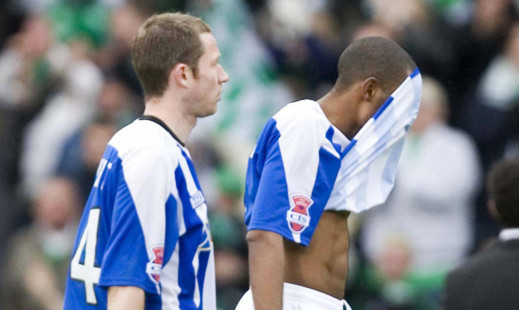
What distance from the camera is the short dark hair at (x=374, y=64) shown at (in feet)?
15.7

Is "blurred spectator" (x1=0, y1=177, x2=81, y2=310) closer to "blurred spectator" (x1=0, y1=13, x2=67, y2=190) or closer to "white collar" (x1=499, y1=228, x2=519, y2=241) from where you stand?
"blurred spectator" (x1=0, y1=13, x2=67, y2=190)

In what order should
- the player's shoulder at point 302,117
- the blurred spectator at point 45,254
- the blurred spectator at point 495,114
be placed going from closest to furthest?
the player's shoulder at point 302,117, the blurred spectator at point 495,114, the blurred spectator at point 45,254

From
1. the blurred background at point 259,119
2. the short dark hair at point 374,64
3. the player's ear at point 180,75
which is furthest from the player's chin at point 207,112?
the blurred background at point 259,119

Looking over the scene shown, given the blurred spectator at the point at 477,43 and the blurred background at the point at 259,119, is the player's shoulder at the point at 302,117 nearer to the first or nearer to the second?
the blurred background at the point at 259,119

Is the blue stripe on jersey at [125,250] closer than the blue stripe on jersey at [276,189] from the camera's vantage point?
Yes

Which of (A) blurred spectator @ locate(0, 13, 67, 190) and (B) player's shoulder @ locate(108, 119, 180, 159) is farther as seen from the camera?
(A) blurred spectator @ locate(0, 13, 67, 190)

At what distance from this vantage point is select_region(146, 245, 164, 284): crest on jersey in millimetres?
4125

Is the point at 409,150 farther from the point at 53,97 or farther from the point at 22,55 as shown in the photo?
the point at 22,55

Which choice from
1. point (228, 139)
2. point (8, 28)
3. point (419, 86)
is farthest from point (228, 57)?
point (419, 86)

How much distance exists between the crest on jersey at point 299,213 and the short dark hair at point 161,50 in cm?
63

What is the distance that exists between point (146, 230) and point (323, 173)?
83 centimetres

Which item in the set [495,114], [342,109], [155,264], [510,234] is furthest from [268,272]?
[495,114]

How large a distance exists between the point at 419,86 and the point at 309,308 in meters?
1.04

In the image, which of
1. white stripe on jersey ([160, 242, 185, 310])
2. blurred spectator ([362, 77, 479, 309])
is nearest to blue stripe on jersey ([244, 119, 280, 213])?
white stripe on jersey ([160, 242, 185, 310])
